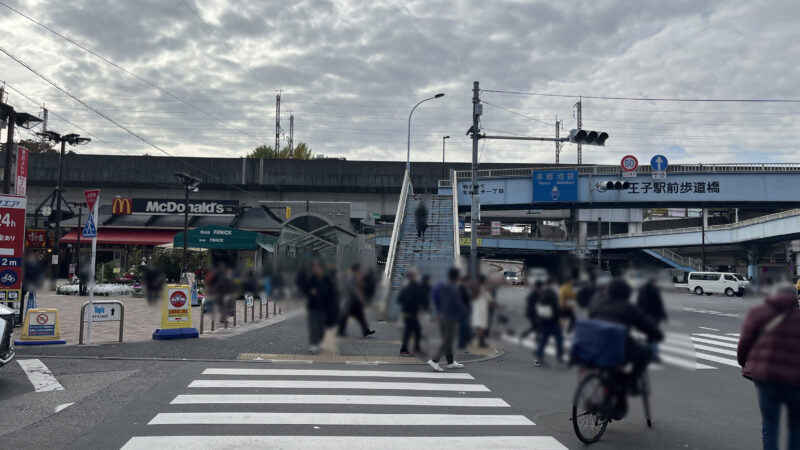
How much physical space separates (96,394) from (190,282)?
63.3ft

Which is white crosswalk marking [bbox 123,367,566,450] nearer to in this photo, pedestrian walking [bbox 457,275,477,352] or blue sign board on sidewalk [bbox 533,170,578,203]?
blue sign board on sidewalk [bbox 533,170,578,203]

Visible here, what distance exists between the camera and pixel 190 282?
3.35m

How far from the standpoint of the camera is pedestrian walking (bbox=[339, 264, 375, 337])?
6.50 feet

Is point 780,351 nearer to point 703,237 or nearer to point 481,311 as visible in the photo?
point 481,311

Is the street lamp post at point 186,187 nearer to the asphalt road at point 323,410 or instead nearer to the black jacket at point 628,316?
the black jacket at point 628,316

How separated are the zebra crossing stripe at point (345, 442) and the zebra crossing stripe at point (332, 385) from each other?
556 centimetres

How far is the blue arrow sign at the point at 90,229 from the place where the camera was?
10.9ft

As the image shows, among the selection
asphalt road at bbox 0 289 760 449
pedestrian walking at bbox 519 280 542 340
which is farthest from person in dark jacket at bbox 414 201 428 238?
asphalt road at bbox 0 289 760 449

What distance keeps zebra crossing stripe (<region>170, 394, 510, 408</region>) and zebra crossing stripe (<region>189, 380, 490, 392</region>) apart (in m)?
1.32

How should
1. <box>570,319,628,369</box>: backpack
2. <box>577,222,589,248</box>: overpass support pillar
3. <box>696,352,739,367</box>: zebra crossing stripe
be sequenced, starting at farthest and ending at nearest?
<box>696,352,739,367</box>: zebra crossing stripe < <box>577,222,589,248</box>: overpass support pillar < <box>570,319,628,369</box>: backpack

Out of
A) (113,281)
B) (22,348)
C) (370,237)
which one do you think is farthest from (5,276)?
(370,237)

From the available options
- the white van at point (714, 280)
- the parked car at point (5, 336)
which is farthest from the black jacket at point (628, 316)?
the parked car at point (5, 336)

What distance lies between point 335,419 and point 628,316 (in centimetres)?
1640

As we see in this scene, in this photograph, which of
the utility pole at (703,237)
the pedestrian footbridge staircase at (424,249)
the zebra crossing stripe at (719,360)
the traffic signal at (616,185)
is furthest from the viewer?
the zebra crossing stripe at (719,360)
